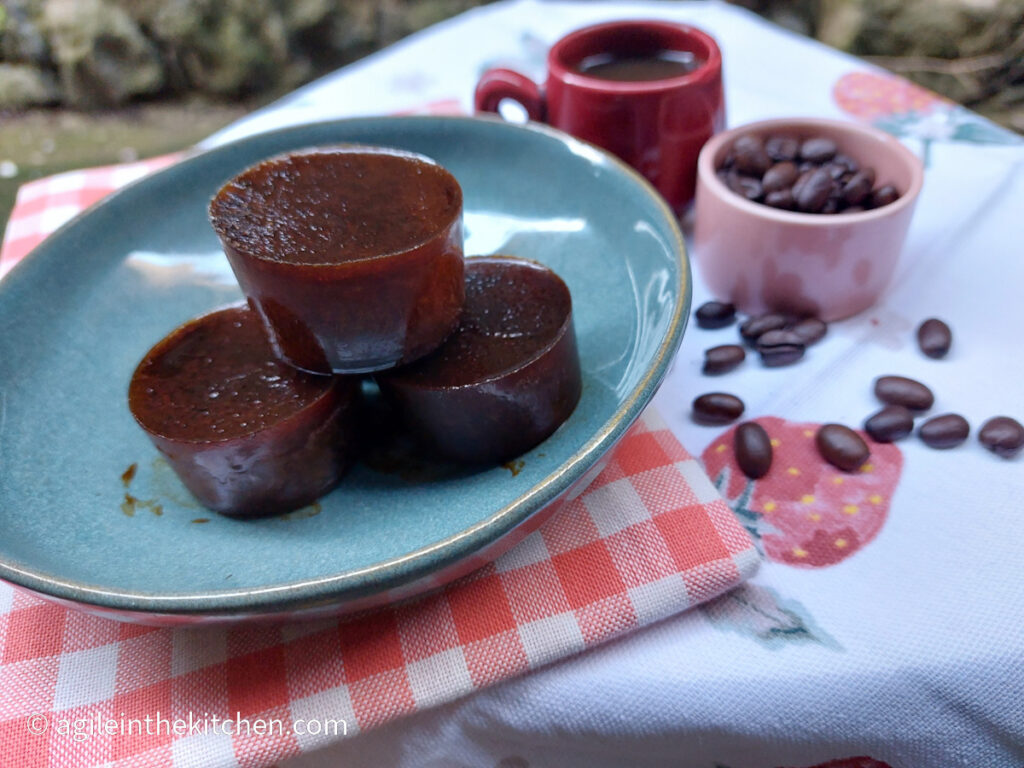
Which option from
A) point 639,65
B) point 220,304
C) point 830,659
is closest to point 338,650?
point 830,659

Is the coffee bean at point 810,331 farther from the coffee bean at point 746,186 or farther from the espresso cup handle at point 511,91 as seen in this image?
the espresso cup handle at point 511,91

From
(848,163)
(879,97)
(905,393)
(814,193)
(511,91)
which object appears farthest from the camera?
(879,97)

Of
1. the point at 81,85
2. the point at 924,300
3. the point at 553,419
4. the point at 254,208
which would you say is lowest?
the point at 81,85

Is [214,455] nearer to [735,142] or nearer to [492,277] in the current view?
[492,277]

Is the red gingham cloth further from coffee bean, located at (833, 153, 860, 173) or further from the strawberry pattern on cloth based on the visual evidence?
coffee bean, located at (833, 153, 860, 173)

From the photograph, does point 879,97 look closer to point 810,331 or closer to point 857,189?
point 857,189

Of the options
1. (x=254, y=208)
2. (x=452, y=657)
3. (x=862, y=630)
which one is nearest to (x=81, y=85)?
(x=254, y=208)
